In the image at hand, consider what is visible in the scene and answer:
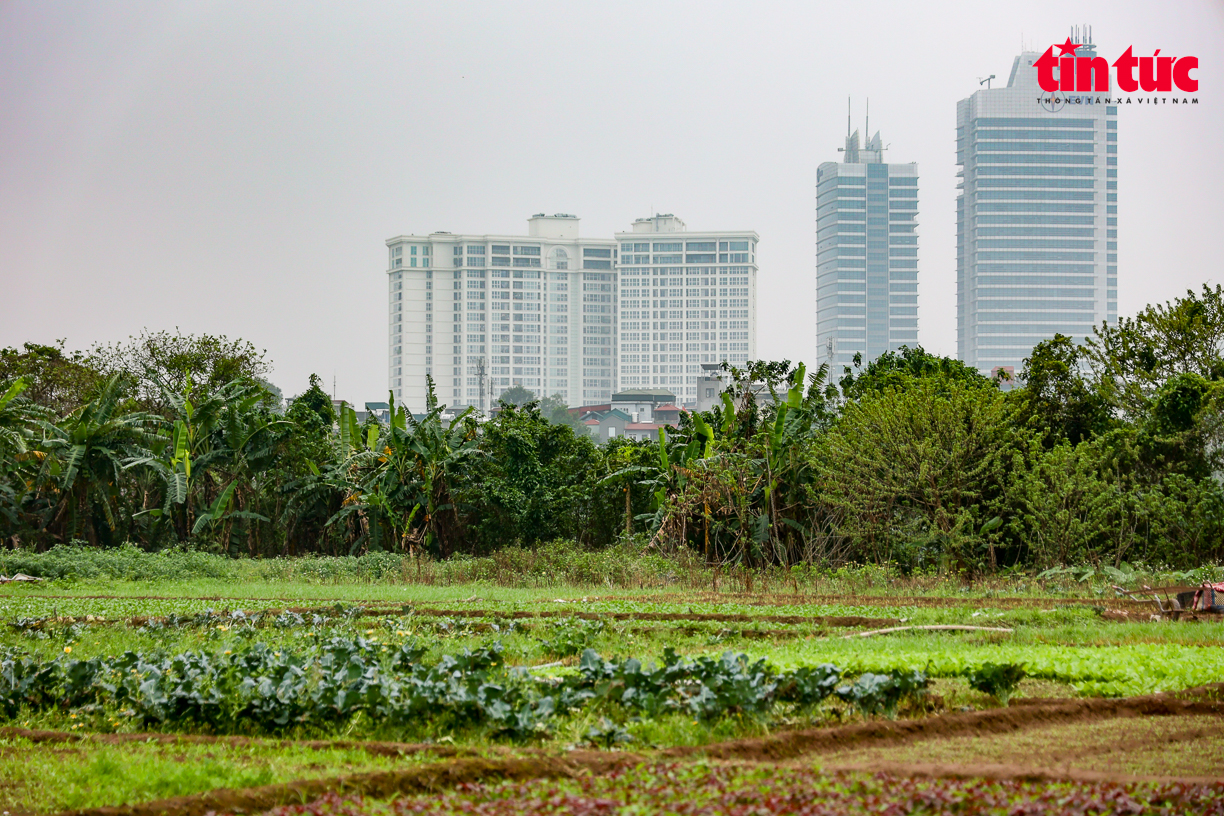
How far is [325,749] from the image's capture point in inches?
213

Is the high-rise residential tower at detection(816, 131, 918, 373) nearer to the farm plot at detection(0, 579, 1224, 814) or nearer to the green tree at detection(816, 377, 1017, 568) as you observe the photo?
the green tree at detection(816, 377, 1017, 568)

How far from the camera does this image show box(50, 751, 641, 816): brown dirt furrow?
14.5 feet

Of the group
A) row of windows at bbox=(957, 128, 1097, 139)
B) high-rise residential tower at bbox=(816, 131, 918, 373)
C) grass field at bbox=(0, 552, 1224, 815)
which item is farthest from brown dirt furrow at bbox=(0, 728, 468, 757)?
high-rise residential tower at bbox=(816, 131, 918, 373)

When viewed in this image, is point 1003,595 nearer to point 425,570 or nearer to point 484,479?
point 425,570

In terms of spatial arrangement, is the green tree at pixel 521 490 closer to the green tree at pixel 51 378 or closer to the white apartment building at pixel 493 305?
the green tree at pixel 51 378

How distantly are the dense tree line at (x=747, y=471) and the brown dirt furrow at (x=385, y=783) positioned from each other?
38.9 feet

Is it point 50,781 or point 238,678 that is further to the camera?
point 238,678

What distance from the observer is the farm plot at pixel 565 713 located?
15.4 ft

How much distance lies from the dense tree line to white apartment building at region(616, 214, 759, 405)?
10851 cm

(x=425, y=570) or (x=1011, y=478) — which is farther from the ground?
(x=1011, y=478)

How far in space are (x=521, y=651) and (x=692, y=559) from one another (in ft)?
28.4

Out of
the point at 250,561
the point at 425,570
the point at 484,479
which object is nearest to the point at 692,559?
the point at 425,570

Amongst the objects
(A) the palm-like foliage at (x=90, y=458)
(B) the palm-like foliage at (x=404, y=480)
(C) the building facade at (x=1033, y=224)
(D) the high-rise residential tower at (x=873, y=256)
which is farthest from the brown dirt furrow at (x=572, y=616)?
(D) the high-rise residential tower at (x=873, y=256)

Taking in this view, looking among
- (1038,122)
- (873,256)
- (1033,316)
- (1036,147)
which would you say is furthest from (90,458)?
(873,256)
